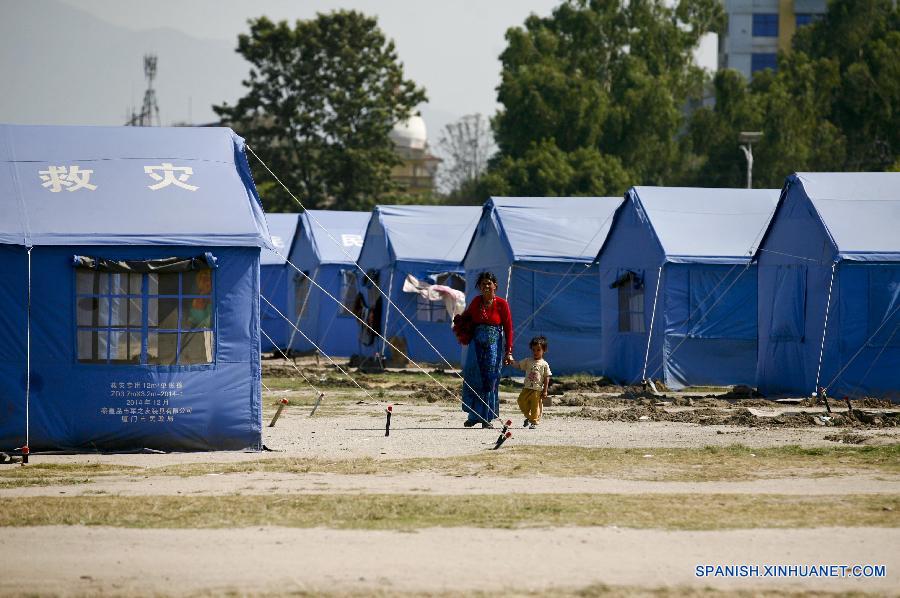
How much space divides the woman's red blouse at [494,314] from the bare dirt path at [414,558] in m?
7.32

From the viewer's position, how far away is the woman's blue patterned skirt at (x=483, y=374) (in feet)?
54.5

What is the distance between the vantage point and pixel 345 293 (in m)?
34.9

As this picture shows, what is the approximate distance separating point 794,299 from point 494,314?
6670 millimetres

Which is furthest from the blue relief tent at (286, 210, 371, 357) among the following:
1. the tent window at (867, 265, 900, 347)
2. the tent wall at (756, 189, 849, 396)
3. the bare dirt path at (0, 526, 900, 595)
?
the bare dirt path at (0, 526, 900, 595)

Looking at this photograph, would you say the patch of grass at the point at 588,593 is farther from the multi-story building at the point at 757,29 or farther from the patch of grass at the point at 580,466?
the multi-story building at the point at 757,29

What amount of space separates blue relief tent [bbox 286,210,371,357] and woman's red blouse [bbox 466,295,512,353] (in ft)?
56.0

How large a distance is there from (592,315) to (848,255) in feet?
25.5

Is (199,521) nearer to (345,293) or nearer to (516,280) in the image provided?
(516,280)

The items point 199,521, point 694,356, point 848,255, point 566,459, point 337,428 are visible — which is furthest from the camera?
point 694,356

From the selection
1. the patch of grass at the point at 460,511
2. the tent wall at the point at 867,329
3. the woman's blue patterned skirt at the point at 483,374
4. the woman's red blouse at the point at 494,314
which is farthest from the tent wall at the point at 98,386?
the tent wall at the point at 867,329

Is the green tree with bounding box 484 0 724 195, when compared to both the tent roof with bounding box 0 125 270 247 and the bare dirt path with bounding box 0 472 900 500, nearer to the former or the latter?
the tent roof with bounding box 0 125 270 247

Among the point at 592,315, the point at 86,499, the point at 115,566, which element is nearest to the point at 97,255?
the point at 86,499

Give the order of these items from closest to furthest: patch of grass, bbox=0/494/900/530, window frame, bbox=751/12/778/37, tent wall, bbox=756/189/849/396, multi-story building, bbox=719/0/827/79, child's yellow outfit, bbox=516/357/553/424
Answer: patch of grass, bbox=0/494/900/530 < child's yellow outfit, bbox=516/357/553/424 < tent wall, bbox=756/189/849/396 < multi-story building, bbox=719/0/827/79 < window frame, bbox=751/12/778/37

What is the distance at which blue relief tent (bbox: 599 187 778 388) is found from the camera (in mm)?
23891
